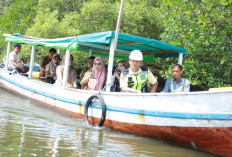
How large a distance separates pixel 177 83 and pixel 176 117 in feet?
3.83

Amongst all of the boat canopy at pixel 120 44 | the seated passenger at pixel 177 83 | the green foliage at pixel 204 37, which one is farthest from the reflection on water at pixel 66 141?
the green foliage at pixel 204 37

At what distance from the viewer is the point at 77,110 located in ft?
23.3

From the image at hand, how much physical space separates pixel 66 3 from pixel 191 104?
1379cm

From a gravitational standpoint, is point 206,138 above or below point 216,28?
below

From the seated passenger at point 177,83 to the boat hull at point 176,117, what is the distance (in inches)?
35.5

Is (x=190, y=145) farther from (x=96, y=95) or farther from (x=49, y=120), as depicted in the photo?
(x=49, y=120)

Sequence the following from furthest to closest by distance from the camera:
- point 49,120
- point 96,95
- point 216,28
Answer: point 216,28 < point 49,120 < point 96,95

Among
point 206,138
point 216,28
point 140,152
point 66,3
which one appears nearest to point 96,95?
point 140,152

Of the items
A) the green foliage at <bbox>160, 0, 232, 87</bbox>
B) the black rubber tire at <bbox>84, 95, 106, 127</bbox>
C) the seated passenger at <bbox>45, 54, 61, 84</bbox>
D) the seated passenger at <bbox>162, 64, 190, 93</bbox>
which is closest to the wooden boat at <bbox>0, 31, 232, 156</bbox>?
the black rubber tire at <bbox>84, 95, 106, 127</bbox>

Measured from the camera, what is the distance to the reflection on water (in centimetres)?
423

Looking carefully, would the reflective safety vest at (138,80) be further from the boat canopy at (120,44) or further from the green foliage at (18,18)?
the green foliage at (18,18)

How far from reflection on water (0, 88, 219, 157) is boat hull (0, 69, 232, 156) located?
0.17 m

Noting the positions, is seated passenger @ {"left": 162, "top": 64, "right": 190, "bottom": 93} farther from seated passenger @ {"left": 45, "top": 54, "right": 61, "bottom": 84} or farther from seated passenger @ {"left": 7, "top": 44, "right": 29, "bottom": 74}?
seated passenger @ {"left": 7, "top": 44, "right": 29, "bottom": 74}

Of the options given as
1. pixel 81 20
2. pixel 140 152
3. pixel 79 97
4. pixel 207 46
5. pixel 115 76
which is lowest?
pixel 140 152
